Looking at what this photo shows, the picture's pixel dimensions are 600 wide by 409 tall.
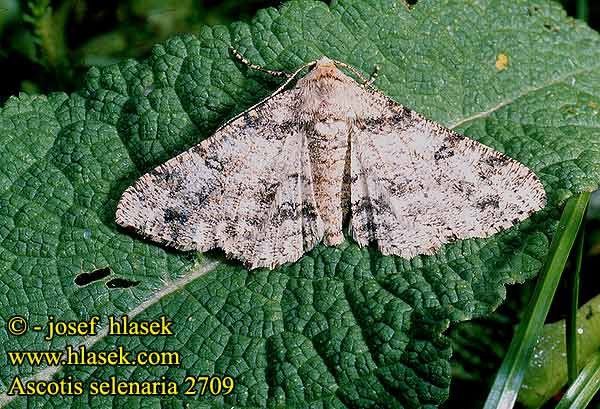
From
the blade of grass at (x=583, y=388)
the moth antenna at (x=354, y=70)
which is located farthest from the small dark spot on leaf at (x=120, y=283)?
the blade of grass at (x=583, y=388)

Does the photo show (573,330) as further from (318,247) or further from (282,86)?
(282,86)

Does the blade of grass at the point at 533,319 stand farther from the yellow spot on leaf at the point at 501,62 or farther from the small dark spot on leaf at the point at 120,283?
the small dark spot on leaf at the point at 120,283

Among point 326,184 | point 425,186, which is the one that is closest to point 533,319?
point 425,186

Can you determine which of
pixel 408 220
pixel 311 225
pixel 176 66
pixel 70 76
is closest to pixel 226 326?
pixel 311 225

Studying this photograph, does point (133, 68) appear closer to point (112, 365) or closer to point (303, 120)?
point (303, 120)

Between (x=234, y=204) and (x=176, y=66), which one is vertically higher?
(x=176, y=66)

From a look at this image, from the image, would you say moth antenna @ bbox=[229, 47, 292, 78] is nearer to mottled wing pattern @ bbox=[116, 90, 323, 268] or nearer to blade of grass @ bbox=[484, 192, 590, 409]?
mottled wing pattern @ bbox=[116, 90, 323, 268]
